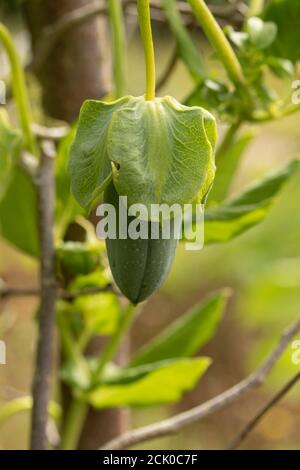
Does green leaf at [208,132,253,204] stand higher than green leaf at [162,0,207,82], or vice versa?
green leaf at [162,0,207,82]

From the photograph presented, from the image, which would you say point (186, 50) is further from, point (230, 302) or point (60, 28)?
point (230, 302)

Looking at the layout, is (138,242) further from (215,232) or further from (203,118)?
(215,232)

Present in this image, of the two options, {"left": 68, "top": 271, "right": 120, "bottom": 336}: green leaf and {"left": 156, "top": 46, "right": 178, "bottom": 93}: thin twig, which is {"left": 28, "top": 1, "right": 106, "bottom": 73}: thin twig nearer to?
{"left": 156, "top": 46, "right": 178, "bottom": 93}: thin twig

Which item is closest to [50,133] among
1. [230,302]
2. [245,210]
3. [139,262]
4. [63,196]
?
[63,196]

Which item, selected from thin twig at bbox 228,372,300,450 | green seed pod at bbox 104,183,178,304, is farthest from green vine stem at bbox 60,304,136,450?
green seed pod at bbox 104,183,178,304

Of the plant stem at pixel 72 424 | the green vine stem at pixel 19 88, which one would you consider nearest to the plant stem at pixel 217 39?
the green vine stem at pixel 19 88

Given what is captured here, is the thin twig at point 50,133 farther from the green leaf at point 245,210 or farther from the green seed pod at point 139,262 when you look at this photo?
the green seed pod at point 139,262
